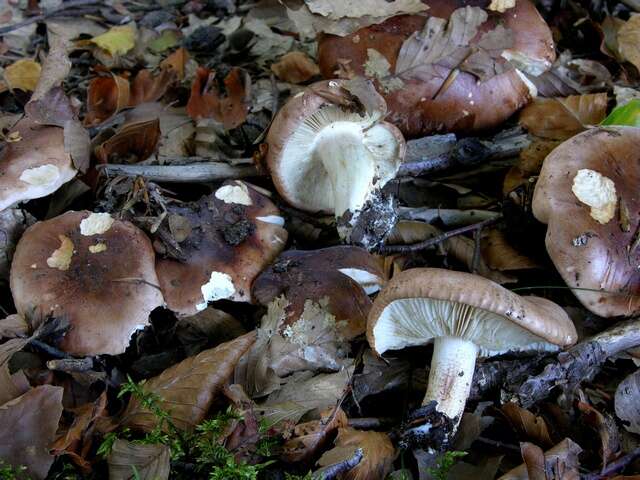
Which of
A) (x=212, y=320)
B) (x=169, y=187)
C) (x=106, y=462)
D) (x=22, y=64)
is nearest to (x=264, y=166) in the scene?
(x=169, y=187)

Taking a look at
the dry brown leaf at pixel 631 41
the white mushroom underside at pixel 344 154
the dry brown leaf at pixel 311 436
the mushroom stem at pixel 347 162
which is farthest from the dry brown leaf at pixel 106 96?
the dry brown leaf at pixel 631 41

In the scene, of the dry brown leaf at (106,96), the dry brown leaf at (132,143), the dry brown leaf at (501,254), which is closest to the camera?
the dry brown leaf at (501,254)

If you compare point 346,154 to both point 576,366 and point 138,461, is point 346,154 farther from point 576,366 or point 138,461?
point 138,461

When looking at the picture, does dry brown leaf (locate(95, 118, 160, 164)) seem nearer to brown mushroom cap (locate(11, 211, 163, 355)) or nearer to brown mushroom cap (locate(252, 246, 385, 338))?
brown mushroom cap (locate(11, 211, 163, 355))

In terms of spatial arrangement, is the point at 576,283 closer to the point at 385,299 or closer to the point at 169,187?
the point at 385,299

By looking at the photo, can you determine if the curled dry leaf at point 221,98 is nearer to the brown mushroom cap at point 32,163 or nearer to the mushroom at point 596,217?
the brown mushroom cap at point 32,163

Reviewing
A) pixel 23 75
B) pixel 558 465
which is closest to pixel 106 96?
pixel 23 75
